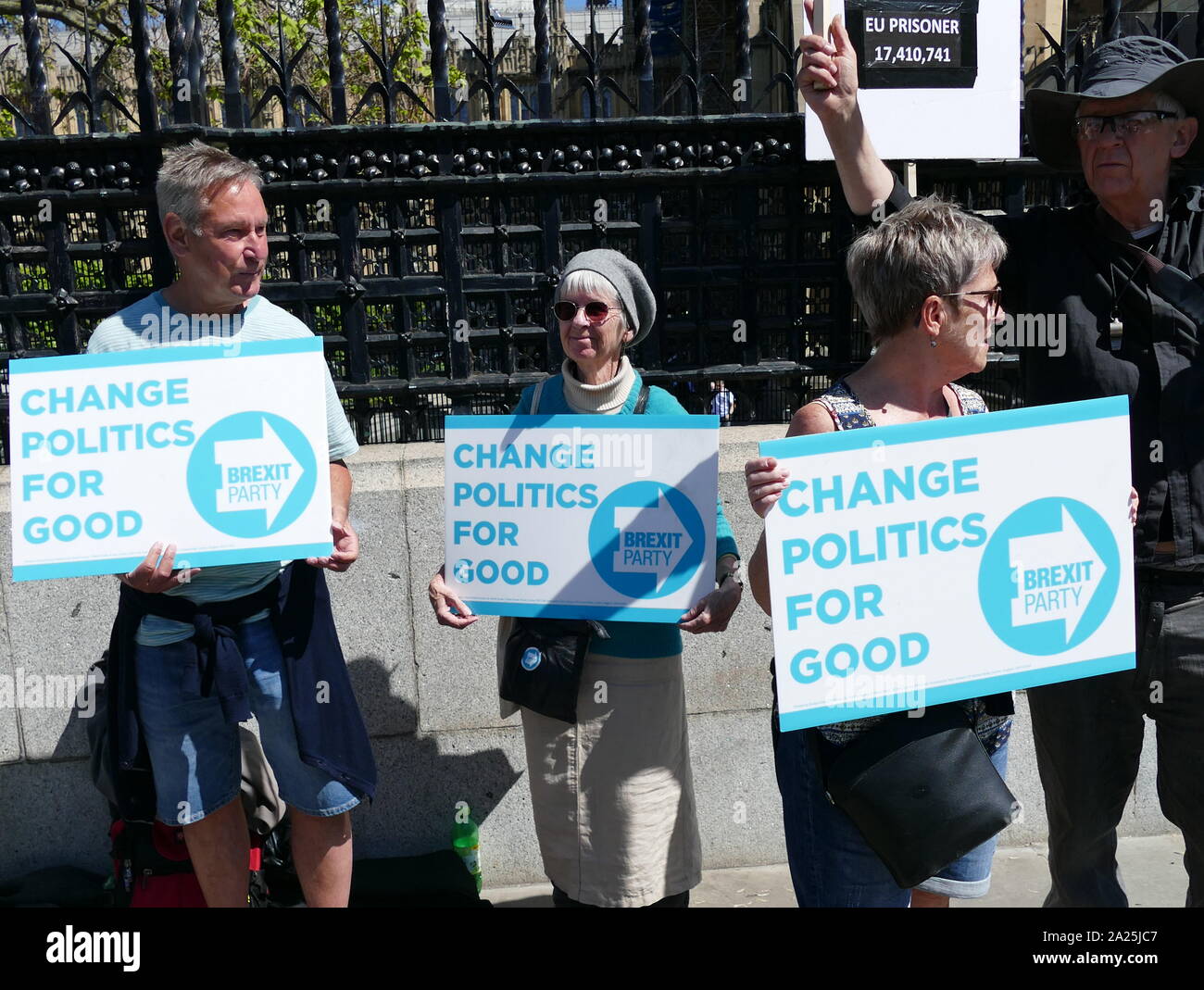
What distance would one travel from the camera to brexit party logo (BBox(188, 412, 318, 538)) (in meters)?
2.86

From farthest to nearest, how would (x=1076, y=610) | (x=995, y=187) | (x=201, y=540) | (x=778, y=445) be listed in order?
(x=995, y=187) < (x=201, y=540) < (x=1076, y=610) < (x=778, y=445)

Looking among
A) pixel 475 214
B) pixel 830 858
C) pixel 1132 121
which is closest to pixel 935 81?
pixel 1132 121

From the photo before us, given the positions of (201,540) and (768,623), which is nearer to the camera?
(201,540)

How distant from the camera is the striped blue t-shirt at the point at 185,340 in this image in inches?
117

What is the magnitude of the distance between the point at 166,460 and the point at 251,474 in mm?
222

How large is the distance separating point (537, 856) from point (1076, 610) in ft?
7.92

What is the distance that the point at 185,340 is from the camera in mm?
2990

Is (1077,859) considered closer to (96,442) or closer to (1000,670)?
(1000,670)

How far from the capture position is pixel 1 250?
4.01m

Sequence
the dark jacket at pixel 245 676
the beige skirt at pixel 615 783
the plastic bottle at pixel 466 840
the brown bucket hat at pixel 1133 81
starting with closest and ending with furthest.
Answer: the brown bucket hat at pixel 1133 81 < the dark jacket at pixel 245 676 < the beige skirt at pixel 615 783 < the plastic bottle at pixel 466 840

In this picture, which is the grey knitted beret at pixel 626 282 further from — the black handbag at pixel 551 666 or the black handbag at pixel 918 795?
the black handbag at pixel 918 795
